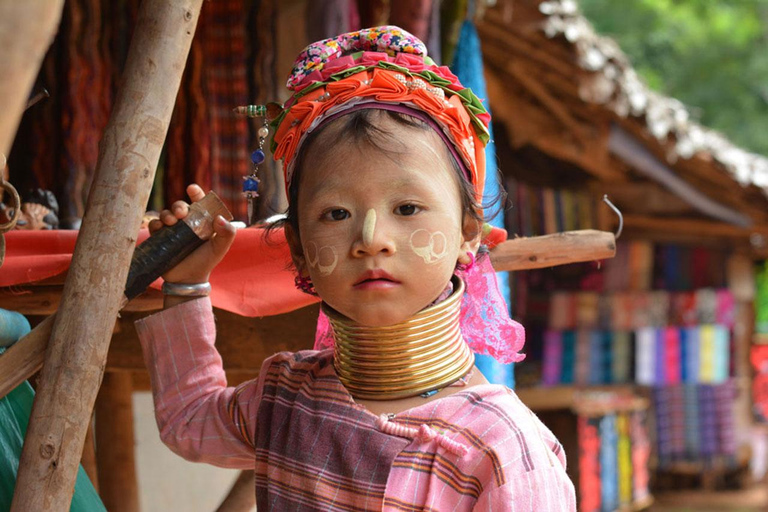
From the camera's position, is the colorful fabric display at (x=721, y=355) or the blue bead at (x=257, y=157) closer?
the blue bead at (x=257, y=157)

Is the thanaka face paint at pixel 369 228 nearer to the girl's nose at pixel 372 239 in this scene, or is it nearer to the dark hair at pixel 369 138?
the girl's nose at pixel 372 239

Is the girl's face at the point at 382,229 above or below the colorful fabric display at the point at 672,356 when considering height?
above

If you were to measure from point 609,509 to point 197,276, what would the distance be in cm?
614

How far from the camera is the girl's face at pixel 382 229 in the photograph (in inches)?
67.4

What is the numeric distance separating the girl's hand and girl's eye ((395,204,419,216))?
17.0 inches

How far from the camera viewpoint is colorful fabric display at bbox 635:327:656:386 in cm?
854

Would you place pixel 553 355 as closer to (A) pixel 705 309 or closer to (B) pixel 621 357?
(B) pixel 621 357

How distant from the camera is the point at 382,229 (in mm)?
1694

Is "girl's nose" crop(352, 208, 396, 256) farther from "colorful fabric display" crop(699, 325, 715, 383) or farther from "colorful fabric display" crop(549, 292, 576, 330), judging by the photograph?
"colorful fabric display" crop(699, 325, 715, 383)

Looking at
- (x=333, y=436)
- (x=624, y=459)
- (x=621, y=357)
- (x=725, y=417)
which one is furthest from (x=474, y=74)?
(x=725, y=417)

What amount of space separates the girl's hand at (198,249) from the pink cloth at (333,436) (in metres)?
0.07

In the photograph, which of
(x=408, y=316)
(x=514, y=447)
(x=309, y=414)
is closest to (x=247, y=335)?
(x=309, y=414)

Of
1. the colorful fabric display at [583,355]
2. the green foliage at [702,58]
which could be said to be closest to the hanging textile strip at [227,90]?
the colorful fabric display at [583,355]

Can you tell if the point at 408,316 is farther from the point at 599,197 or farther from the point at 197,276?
the point at 599,197
